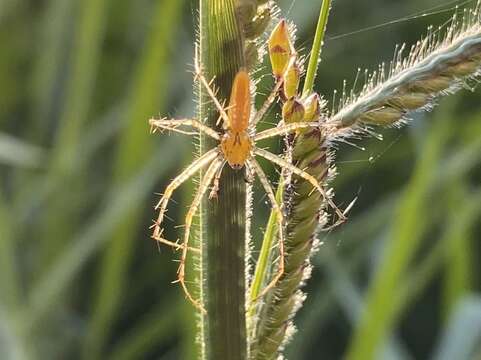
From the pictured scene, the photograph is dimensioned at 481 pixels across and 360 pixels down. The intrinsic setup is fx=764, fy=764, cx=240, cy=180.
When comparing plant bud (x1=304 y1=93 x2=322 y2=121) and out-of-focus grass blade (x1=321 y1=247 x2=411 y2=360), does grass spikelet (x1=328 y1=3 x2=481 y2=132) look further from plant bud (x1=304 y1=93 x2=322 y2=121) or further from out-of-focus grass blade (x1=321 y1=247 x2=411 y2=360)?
out-of-focus grass blade (x1=321 y1=247 x2=411 y2=360)

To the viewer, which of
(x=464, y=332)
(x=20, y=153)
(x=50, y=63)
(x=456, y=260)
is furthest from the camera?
(x=50, y=63)

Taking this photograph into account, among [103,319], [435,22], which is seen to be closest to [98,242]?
[103,319]

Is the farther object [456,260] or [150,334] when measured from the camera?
[150,334]

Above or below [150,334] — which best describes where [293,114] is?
below

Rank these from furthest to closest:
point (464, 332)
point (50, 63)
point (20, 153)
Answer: point (50, 63) → point (20, 153) → point (464, 332)

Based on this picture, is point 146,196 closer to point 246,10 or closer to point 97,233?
point 97,233

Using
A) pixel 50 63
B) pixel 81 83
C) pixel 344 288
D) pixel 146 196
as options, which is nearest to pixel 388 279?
pixel 344 288

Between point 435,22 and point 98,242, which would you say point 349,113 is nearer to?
point 98,242

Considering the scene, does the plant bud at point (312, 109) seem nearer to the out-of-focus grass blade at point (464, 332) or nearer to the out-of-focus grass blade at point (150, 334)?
the out-of-focus grass blade at point (464, 332)
